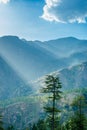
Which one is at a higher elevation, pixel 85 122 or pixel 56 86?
pixel 56 86

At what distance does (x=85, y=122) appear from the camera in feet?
198

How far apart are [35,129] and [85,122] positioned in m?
64.7

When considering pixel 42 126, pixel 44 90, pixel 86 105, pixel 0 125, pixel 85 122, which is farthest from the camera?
pixel 42 126

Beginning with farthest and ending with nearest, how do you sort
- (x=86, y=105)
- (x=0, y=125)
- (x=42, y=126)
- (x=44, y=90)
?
(x=42, y=126), (x=0, y=125), (x=86, y=105), (x=44, y=90)

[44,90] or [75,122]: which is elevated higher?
[44,90]

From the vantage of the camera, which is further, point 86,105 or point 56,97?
point 86,105

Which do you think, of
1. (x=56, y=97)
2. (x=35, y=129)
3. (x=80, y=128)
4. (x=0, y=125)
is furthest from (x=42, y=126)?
(x=56, y=97)

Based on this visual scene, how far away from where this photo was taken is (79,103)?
186 feet

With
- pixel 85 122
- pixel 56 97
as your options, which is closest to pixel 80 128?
pixel 85 122

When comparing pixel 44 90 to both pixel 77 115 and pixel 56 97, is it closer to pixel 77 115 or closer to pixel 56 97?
pixel 56 97

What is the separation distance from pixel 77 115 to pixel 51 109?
15960 mm

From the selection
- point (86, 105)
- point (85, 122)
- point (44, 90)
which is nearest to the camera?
point (44, 90)

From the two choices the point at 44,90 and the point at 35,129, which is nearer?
the point at 44,90

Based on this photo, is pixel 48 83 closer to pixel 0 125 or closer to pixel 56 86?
pixel 56 86
